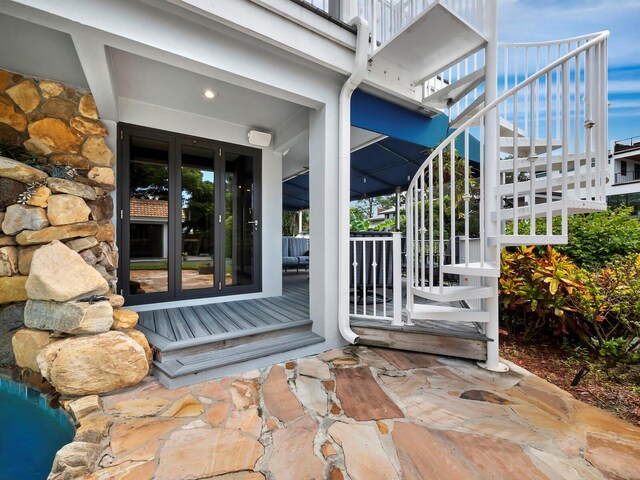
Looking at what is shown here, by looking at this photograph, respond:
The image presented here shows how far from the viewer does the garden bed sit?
2.15m

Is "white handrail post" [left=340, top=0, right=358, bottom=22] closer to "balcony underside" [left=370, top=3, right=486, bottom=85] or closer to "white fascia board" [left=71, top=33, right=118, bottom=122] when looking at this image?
"balcony underside" [left=370, top=3, right=486, bottom=85]

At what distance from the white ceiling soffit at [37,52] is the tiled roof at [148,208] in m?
1.36

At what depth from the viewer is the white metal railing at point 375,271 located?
2.98 meters

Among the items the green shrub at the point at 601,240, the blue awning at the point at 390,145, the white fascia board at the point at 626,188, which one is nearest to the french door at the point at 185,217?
the blue awning at the point at 390,145

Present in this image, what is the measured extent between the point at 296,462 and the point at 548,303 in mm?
3171

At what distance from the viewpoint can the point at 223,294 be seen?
13.3 ft

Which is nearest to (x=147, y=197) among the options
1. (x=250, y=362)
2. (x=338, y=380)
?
(x=250, y=362)

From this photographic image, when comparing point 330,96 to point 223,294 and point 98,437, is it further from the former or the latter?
point 98,437

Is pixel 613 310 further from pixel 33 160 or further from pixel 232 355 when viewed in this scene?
pixel 33 160

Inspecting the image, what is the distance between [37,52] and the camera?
2.42 metres

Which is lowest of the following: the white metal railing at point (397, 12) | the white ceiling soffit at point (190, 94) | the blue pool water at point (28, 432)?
the blue pool water at point (28, 432)

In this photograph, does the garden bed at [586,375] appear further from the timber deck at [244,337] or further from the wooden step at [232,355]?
the wooden step at [232,355]

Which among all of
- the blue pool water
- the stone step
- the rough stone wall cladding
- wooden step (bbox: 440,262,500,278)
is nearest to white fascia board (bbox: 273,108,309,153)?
the rough stone wall cladding

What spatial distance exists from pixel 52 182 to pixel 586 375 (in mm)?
5226
